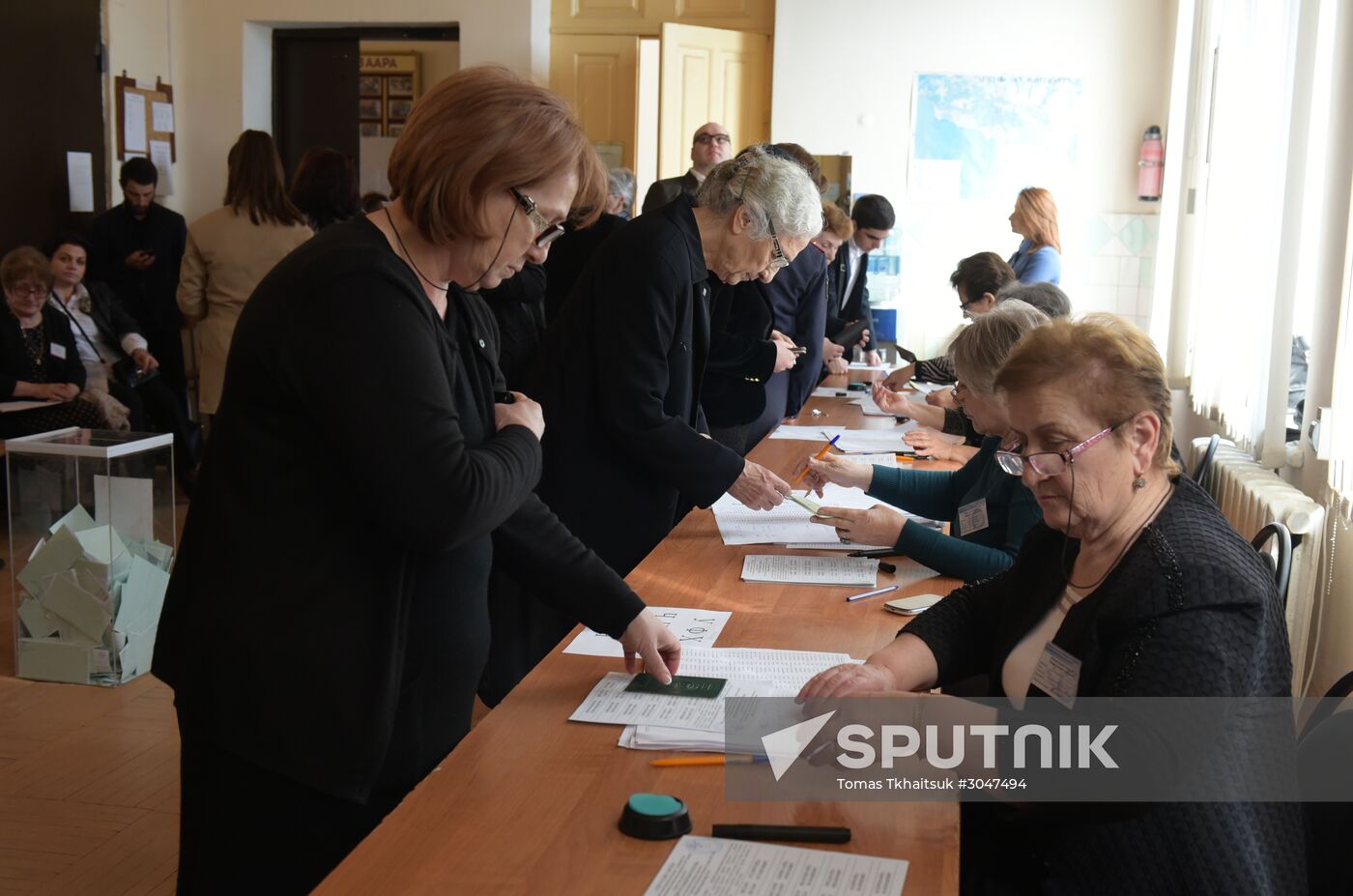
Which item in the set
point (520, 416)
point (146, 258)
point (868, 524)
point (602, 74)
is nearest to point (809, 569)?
point (868, 524)

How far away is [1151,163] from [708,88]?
8.96 feet

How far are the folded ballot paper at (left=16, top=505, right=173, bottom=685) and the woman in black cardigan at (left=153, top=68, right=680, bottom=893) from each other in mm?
2689

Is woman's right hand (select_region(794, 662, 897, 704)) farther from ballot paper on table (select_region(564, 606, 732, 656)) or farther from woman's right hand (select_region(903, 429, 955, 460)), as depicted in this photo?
woman's right hand (select_region(903, 429, 955, 460))

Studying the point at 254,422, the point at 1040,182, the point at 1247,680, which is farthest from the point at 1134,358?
the point at 1040,182

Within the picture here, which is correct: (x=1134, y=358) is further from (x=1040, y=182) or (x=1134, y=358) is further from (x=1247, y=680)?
(x=1040, y=182)

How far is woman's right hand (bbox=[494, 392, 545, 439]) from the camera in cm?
172

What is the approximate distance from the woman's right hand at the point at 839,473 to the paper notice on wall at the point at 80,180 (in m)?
5.39

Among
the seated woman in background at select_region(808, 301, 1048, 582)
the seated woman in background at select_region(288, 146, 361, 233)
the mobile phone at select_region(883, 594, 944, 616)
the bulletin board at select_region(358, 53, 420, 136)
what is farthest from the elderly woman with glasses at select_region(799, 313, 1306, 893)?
the bulletin board at select_region(358, 53, 420, 136)

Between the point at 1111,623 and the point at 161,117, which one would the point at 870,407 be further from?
the point at 161,117

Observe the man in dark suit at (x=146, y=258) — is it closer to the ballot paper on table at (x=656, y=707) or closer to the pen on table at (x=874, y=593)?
the pen on table at (x=874, y=593)

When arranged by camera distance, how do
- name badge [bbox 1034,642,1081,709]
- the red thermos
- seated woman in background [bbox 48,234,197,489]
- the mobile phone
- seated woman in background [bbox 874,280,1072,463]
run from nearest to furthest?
name badge [bbox 1034,642,1081,709], the mobile phone, seated woman in background [bbox 874,280,1072,463], seated woman in background [bbox 48,234,197,489], the red thermos

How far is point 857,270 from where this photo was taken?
23.4 ft

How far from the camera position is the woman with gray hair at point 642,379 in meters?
2.72

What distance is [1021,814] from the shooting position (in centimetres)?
165
